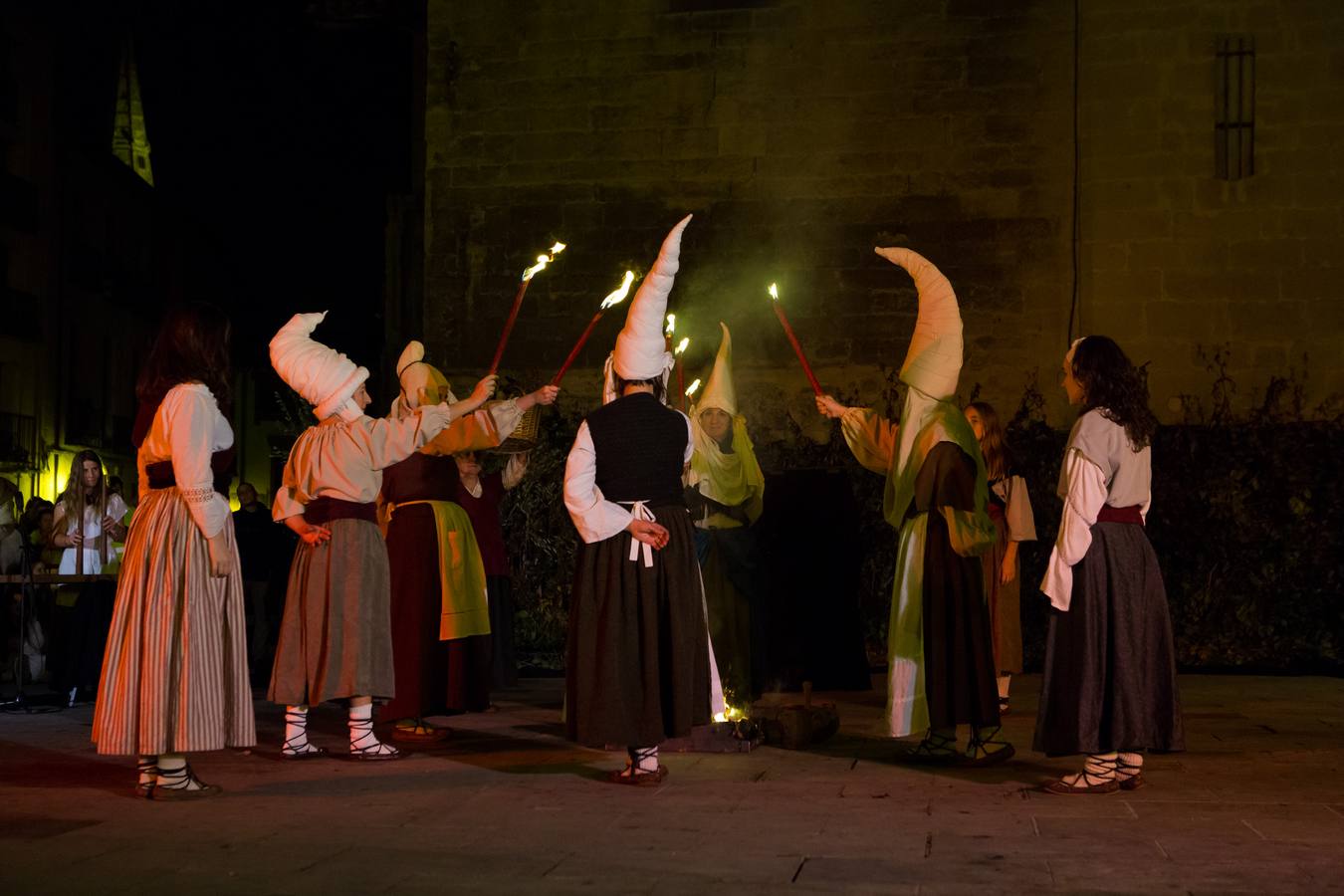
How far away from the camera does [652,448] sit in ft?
21.8

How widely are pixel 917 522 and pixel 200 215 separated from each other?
37887mm

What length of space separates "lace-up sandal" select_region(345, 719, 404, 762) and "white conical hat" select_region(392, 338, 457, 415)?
5.73 ft

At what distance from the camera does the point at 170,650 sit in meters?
6.16

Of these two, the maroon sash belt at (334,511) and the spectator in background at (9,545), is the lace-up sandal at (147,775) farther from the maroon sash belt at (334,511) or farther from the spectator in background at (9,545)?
the spectator in background at (9,545)

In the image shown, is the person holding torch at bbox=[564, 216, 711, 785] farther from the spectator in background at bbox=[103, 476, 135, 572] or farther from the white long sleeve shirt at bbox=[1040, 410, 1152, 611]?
the spectator in background at bbox=[103, 476, 135, 572]

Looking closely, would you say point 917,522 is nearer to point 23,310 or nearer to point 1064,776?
point 1064,776

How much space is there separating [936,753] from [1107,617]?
1270mm

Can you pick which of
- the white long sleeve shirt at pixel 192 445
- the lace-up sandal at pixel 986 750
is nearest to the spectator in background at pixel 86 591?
the white long sleeve shirt at pixel 192 445

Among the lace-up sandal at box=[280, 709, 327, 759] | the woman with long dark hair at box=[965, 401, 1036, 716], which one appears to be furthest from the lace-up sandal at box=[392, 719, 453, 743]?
the woman with long dark hair at box=[965, 401, 1036, 716]

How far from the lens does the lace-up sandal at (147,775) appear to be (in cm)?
625

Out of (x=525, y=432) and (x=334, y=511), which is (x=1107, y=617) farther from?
(x=525, y=432)

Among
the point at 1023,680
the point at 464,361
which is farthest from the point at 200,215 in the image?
the point at 1023,680

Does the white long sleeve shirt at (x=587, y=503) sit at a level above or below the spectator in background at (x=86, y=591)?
above

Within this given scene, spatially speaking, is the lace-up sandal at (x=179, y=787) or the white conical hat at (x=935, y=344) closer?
the lace-up sandal at (x=179, y=787)
